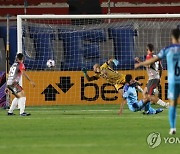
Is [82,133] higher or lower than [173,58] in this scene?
lower

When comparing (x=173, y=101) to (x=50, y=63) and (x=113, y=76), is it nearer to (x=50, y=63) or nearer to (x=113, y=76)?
(x=113, y=76)

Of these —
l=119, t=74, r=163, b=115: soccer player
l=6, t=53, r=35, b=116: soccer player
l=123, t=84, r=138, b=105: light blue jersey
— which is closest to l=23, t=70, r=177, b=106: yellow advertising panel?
l=6, t=53, r=35, b=116: soccer player

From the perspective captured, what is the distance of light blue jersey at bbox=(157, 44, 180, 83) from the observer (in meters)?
14.1

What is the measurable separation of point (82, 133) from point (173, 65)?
2384 millimetres

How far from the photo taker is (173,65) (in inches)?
559

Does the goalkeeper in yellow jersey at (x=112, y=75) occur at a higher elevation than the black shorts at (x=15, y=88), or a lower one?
higher

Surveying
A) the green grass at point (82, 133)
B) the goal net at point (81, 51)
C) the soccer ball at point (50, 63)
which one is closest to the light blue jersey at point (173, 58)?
the green grass at point (82, 133)

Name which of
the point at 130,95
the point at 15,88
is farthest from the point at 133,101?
the point at 15,88

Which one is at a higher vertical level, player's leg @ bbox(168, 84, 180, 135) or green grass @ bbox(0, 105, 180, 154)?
player's leg @ bbox(168, 84, 180, 135)

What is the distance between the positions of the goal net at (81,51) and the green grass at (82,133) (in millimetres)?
5159

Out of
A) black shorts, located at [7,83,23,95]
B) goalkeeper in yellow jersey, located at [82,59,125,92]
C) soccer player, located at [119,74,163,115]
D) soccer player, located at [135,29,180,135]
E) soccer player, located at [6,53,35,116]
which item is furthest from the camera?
goalkeeper in yellow jersey, located at [82,59,125,92]

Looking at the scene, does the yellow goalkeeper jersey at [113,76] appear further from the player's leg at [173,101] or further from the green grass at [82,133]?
the player's leg at [173,101]

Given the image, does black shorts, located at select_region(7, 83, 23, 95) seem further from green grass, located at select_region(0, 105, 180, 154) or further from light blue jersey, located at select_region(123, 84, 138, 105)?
light blue jersey, located at select_region(123, 84, 138, 105)

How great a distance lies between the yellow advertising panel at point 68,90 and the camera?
26.7 metres
